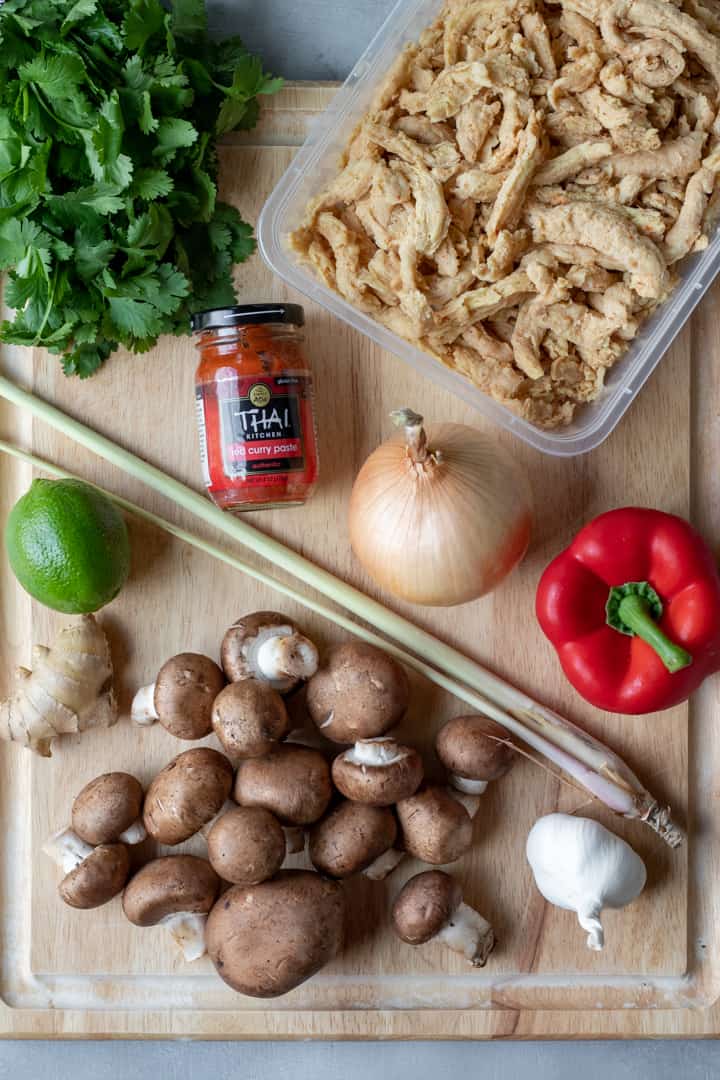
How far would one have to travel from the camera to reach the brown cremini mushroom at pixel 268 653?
1.58 meters

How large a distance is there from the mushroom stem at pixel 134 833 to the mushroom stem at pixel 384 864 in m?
0.38

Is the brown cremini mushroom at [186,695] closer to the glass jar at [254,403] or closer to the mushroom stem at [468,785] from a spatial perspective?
the glass jar at [254,403]

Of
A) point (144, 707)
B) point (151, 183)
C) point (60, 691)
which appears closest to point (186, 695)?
point (144, 707)

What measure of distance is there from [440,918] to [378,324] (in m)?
0.93

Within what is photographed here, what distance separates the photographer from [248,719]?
1.51m

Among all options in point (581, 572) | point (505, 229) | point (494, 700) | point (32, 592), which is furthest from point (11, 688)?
point (505, 229)

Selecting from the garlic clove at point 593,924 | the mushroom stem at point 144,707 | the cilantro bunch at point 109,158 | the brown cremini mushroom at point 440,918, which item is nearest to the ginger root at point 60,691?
the mushroom stem at point 144,707

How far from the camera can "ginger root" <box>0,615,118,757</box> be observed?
5.24ft

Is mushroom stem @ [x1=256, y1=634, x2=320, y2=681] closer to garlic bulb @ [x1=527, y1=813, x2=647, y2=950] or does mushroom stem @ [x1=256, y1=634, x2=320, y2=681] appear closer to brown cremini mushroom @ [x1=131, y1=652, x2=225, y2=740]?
brown cremini mushroom @ [x1=131, y1=652, x2=225, y2=740]

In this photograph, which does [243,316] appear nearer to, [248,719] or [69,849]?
[248,719]

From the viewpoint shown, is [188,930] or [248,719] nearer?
[248,719]

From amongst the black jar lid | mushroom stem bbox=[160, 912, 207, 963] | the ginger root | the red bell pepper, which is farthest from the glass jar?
mushroom stem bbox=[160, 912, 207, 963]

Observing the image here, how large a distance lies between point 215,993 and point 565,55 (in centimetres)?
159

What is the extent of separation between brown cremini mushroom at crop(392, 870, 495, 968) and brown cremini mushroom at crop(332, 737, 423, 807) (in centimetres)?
15
